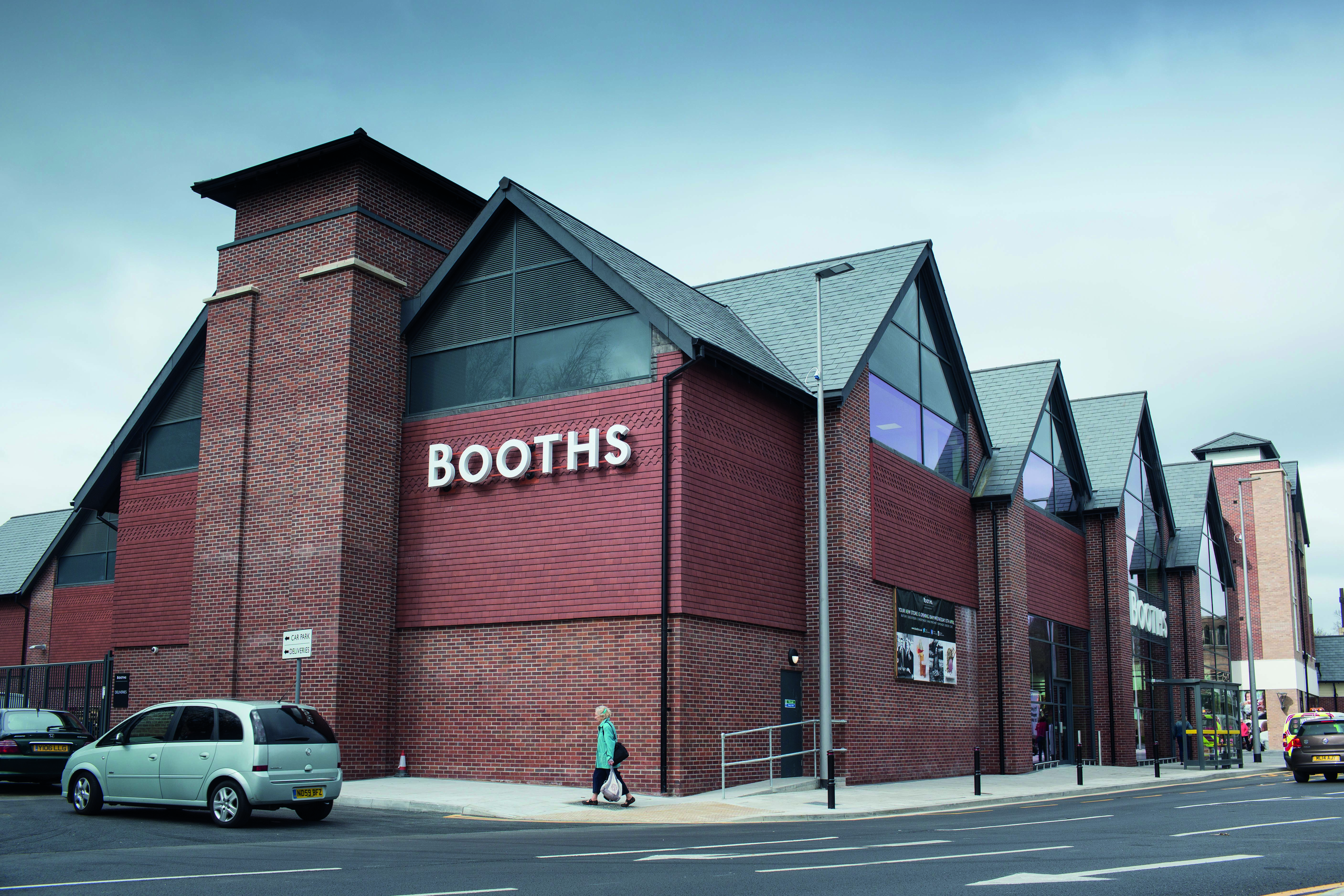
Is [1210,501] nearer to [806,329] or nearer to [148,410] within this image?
[806,329]

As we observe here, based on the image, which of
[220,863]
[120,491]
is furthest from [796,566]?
[120,491]

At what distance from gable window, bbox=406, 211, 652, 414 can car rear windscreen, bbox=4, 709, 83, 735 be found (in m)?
8.26

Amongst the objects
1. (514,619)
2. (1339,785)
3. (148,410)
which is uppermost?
(148,410)

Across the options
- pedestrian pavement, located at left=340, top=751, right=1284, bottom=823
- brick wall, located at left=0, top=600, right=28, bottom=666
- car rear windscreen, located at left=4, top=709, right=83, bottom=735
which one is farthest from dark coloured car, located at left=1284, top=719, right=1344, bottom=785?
brick wall, located at left=0, top=600, right=28, bottom=666

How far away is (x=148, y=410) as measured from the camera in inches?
1032

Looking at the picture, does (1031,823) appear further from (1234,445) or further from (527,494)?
(1234,445)

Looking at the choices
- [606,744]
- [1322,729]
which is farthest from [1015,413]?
[606,744]

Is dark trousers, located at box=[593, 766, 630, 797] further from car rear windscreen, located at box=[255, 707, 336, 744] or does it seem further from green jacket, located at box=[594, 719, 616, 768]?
car rear windscreen, located at box=[255, 707, 336, 744]

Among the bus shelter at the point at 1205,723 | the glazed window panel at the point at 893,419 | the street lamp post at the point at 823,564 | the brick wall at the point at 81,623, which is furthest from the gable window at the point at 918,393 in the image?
the brick wall at the point at 81,623

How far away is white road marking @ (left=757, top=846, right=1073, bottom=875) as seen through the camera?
389 inches

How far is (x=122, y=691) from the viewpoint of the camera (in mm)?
24781

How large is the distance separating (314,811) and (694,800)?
6.06 meters

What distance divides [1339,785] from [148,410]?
26785 millimetres

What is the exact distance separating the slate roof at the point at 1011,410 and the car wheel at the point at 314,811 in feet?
63.0
